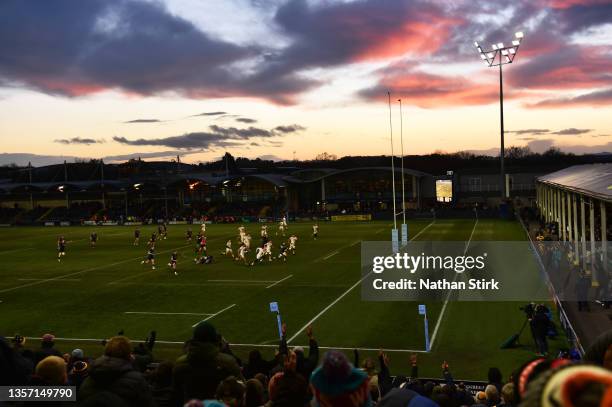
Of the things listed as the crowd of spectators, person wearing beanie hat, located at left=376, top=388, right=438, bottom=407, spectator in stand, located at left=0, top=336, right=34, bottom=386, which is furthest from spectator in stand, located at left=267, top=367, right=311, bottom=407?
spectator in stand, located at left=0, top=336, right=34, bottom=386

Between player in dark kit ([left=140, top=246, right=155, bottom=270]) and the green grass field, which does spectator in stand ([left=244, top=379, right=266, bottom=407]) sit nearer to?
the green grass field

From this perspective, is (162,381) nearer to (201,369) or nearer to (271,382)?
(201,369)

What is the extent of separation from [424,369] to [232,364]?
11331 mm

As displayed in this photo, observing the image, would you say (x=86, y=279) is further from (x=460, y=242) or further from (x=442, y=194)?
(x=442, y=194)

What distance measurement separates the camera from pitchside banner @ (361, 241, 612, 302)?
22.2 meters

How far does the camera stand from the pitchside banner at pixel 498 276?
22.2 m

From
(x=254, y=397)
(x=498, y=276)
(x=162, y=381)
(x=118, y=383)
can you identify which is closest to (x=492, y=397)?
(x=254, y=397)

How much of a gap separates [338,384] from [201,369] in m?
2.61

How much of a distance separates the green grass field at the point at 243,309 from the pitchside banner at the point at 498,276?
1049mm

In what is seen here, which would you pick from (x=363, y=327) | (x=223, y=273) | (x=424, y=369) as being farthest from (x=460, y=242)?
(x=424, y=369)

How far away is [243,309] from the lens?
79.5ft

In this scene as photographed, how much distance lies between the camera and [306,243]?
49.0 meters

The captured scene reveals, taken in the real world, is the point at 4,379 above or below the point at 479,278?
above

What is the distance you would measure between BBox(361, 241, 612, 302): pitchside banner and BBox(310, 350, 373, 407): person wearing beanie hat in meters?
18.5
